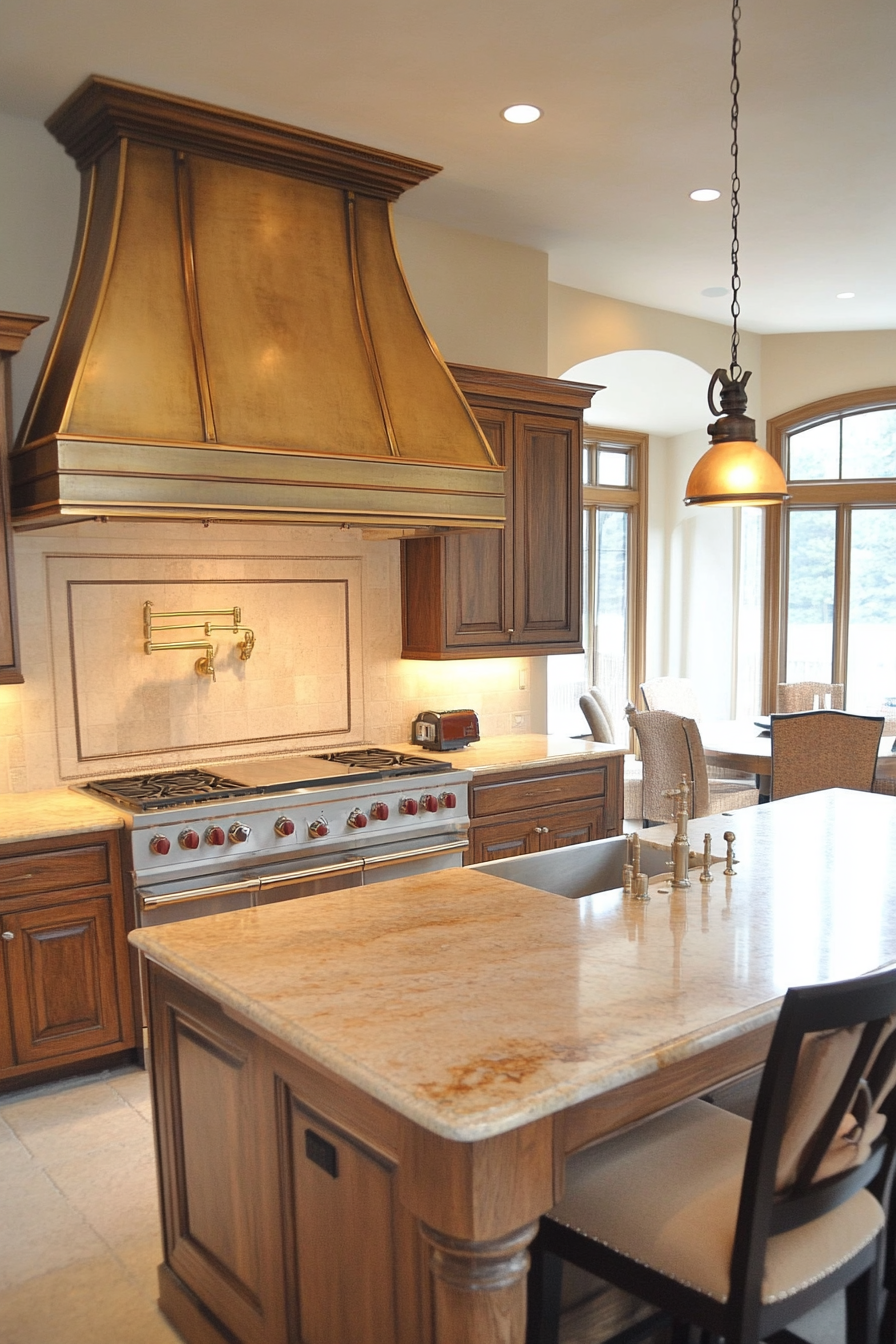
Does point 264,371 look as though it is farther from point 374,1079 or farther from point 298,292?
point 374,1079

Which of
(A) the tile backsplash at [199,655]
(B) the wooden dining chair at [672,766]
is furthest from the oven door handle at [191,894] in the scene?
(B) the wooden dining chair at [672,766]

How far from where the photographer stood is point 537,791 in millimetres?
4555

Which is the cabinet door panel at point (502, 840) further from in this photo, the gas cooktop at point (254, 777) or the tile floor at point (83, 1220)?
the tile floor at point (83, 1220)

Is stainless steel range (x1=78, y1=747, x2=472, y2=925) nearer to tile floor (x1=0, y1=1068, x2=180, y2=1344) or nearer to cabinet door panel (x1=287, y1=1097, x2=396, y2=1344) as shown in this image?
tile floor (x1=0, y1=1068, x2=180, y2=1344)

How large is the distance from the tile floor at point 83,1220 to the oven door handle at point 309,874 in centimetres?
78

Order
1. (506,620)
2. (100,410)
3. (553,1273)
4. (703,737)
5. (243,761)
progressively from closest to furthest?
(553,1273), (100,410), (243,761), (506,620), (703,737)

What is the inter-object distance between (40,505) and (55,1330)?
2.25 meters

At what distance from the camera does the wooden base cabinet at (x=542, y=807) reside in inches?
172

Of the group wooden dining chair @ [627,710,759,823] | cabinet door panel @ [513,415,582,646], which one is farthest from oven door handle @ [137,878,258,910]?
wooden dining chair @ [627,710,759,823]

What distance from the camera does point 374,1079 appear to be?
4.74 feet

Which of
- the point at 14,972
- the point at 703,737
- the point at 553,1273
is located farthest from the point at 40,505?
the point at 703,737

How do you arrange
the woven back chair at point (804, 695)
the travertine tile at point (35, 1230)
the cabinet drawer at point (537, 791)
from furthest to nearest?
the woven back chair at point (804, 695), the cabinet drawer at point (537, 791), the travertine tile at point (35, 1230)

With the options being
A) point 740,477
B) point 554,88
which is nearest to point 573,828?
point 740,477

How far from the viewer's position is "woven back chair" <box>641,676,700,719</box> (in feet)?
21.6
